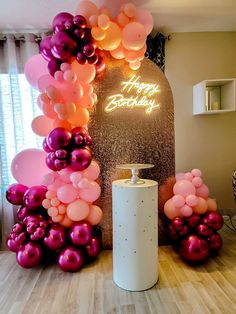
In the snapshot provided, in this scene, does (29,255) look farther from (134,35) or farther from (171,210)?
(134,35)

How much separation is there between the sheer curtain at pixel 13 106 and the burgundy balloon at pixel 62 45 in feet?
3.26

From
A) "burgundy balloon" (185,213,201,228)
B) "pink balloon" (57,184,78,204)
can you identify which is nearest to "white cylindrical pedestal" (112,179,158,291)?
"pink balloon" (57,184,78,204)

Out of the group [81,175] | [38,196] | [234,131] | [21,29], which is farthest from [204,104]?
[21,29]

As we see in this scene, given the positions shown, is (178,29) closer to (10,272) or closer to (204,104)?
(204,104)

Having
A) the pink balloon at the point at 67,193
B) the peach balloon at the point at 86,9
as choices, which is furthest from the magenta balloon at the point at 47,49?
the pink balloon at the point at 67,193

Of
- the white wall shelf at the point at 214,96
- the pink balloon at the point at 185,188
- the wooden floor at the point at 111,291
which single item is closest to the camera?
the wooden floor at the point at 111,291

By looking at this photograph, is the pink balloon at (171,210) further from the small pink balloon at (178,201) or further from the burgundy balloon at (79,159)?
the burgundy balloon at (79,159)

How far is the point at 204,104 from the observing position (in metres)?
2.69

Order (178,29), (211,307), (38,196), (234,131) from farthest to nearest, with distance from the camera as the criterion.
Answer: (234,131) < (178,29) < (38,196) < (211,307)

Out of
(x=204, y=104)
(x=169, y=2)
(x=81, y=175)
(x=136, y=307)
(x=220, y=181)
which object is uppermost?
(x=169, y=2)

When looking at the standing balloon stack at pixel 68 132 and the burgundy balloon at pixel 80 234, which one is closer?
the standing balloon stack at pixel 68 132

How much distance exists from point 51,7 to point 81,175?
164 centimetres

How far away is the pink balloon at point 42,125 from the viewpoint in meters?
2.11

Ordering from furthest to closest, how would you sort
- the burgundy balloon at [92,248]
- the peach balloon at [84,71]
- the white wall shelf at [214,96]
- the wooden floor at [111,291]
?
the white wall shelf at [214,96], the burgundy balloon at [92,248], the peach balloon at [84,71], the wooden floor at [111,291]
